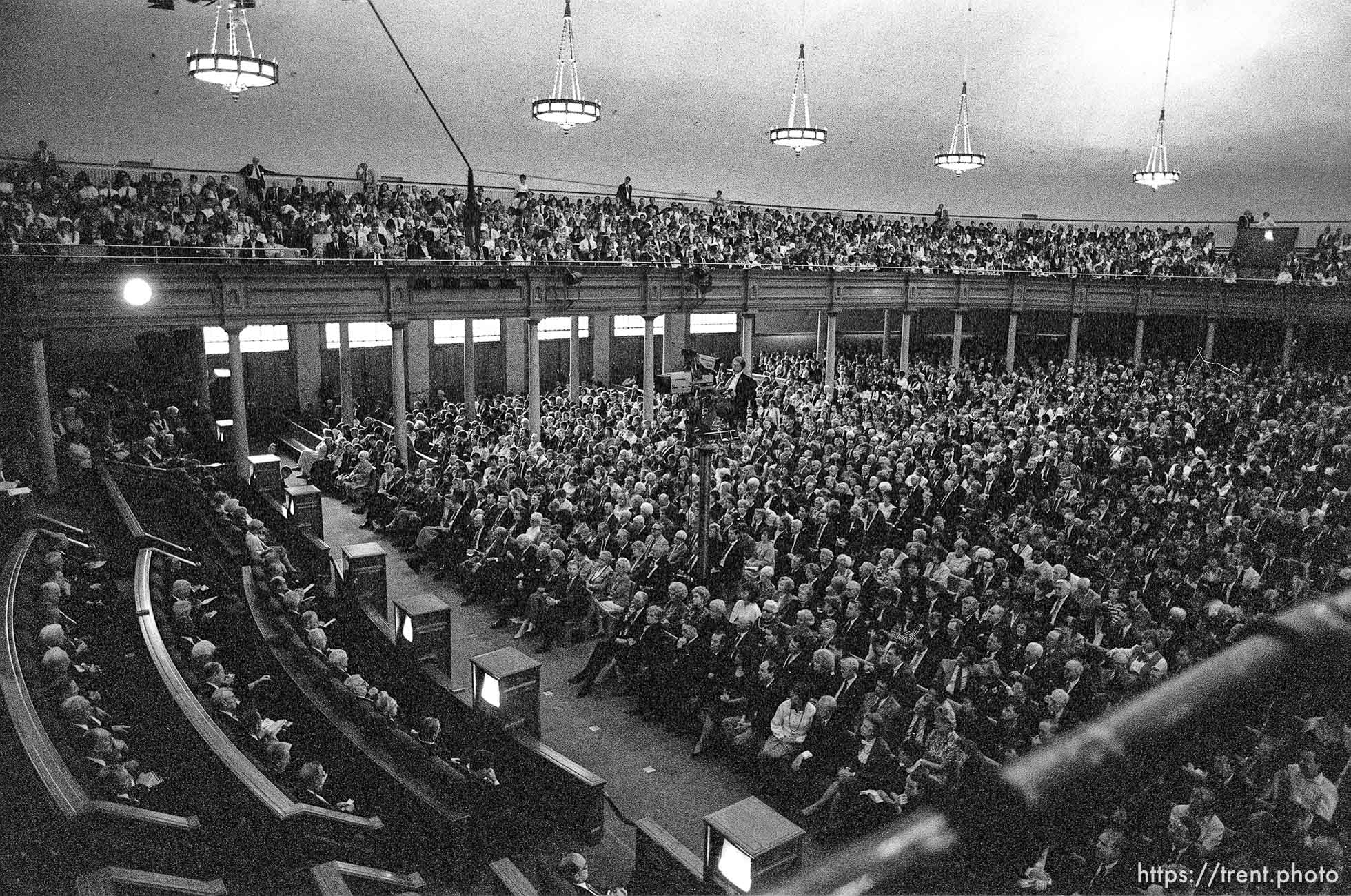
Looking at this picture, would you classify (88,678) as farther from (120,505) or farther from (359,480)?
(359,480)

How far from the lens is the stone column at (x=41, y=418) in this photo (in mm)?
14469

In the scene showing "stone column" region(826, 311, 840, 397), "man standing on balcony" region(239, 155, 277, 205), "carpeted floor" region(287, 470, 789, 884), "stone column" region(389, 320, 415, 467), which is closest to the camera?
"carpeted floor" region(287, 470, 789, 884)

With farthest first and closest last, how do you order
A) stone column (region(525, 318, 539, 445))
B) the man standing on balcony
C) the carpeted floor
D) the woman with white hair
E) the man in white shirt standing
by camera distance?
the man standing on balcony, stone column (region(525, 318, 539, 445)), the woman with white hair, the man in white shirt standing, the carpeted floor

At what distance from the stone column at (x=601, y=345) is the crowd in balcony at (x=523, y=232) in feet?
14.0

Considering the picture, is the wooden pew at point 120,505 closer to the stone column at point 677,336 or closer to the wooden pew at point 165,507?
the wooden pew at point 165,507

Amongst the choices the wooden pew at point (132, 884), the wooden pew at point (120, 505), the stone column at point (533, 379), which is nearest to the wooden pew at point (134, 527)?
the wooden pew at point (120, 505)

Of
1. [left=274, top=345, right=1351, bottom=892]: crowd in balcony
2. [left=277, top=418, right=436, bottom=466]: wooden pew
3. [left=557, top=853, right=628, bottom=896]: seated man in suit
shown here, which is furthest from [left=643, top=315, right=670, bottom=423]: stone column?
[left=557, top=853, right=628, bottom=896]: seated man in suit

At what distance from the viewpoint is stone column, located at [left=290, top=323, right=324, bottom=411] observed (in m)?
25.5

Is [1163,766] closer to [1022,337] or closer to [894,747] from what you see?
[894,747]

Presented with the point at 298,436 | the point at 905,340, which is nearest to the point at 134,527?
the point at 298,436

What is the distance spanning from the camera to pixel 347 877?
562 cm

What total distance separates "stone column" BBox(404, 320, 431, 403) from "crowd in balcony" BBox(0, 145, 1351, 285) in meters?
4.41

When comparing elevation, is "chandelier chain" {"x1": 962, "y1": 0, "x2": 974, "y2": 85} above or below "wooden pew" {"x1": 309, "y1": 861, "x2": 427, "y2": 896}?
above

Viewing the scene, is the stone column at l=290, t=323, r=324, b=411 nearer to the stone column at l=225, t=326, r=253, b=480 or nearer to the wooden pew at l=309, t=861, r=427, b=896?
the stone column at l=225, t=326, r=253, b=480
